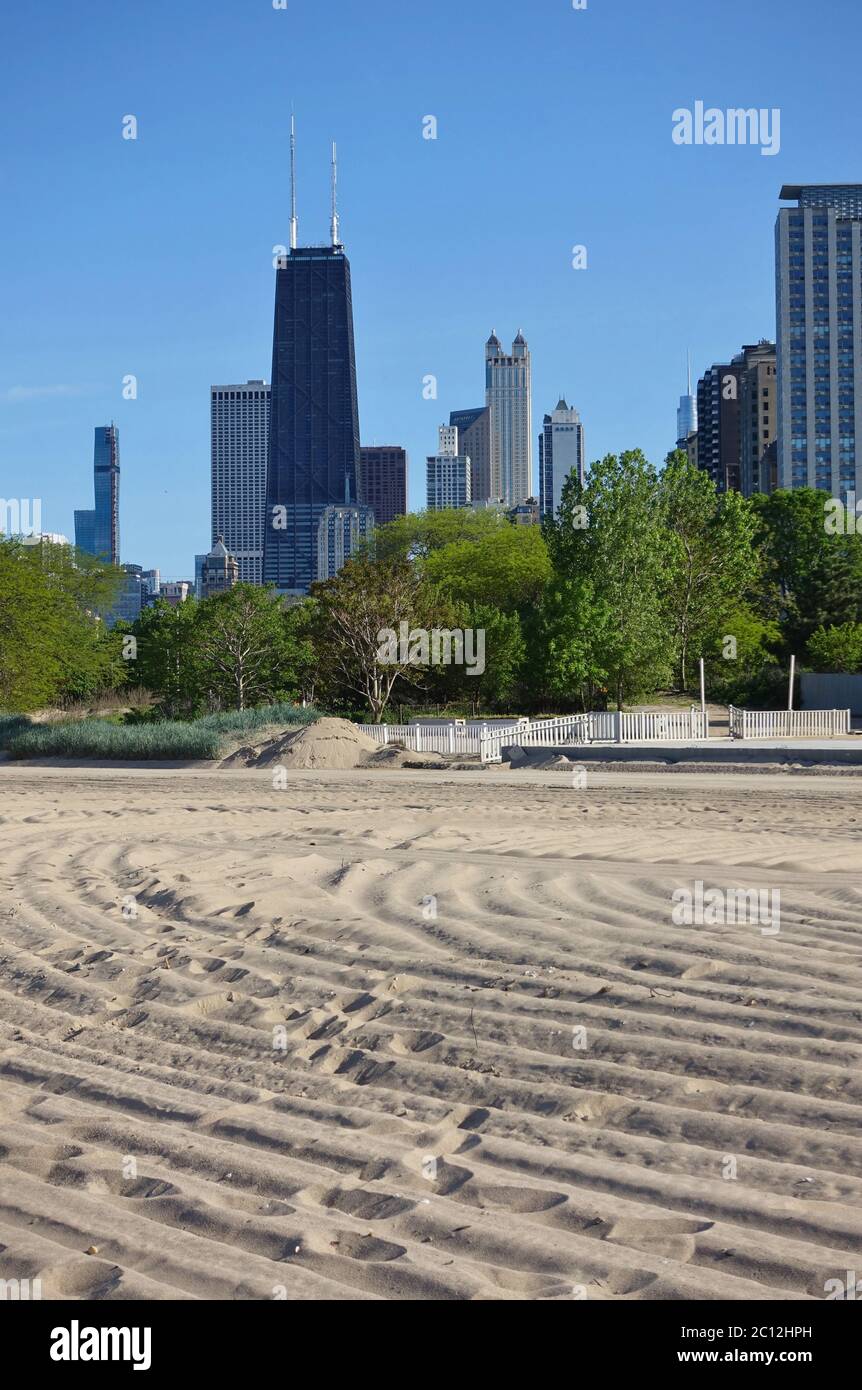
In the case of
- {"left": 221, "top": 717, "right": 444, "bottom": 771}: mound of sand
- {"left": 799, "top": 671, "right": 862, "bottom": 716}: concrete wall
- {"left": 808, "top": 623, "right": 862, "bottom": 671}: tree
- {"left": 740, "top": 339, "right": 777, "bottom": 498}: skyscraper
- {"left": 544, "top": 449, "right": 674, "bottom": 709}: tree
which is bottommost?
{"left": 221, "top": 717, "right": 444, "bottom": 771}: mound of sand

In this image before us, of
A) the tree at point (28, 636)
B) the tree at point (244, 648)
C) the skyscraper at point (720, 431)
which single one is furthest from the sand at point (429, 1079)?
the skyscraper at point (720, 431)

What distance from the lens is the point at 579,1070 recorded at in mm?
5480

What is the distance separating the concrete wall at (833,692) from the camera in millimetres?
38562

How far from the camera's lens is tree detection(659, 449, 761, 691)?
48.1 m

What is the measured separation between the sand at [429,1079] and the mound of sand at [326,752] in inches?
606

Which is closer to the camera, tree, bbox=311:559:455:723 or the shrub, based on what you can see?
the shrub

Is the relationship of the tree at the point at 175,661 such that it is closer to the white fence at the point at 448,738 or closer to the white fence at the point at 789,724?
the white fence at the point at 448,738

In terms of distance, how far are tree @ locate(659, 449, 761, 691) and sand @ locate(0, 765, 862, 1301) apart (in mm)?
38485

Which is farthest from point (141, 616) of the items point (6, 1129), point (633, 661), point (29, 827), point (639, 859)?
point (6, 1129)

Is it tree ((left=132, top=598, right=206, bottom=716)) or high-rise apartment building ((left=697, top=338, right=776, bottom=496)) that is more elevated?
high-rise apartment building ((left=697, top=338, right=776, bottom=496))

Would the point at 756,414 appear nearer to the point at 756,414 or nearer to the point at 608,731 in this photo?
the point at 756,414

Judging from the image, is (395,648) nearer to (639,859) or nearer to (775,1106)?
(639,859)

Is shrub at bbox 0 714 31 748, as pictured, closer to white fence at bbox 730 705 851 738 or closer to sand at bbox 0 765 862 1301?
white fence at bbox 730 705 851 738

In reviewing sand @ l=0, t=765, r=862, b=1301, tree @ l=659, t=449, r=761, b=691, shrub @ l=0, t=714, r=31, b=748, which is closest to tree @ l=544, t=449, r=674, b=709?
tree @ l=659, t=449, r=761, b=691
